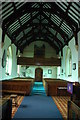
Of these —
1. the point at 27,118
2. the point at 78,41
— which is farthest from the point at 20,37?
the point at 27,118

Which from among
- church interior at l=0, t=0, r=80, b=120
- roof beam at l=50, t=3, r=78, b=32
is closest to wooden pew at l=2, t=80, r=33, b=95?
church interior at l=0, t=0, r=80, b=120

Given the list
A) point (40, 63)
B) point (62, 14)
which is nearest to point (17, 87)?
point (62, 14)

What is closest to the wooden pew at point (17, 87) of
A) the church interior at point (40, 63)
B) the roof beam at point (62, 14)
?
the church interior at point (40, 63)

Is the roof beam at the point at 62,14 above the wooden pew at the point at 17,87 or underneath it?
above

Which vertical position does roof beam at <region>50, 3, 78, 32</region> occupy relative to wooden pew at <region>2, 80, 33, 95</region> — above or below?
above

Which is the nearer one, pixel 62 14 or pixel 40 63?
pixel 62 14

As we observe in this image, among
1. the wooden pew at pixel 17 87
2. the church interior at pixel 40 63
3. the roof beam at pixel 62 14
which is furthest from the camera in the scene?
the roof beam at pixel 62 14

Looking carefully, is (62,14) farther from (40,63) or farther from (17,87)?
(40,63)

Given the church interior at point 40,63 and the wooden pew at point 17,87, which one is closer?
the church interior at point 40,63

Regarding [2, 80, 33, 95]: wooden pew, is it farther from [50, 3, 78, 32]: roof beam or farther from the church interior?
[50, 3, 78, 32]: roof beam

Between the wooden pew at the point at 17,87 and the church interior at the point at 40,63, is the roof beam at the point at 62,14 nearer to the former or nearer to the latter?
the church interior at the point at 40,63

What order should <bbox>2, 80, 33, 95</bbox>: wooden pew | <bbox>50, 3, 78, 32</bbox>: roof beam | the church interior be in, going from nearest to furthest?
1. the church interior
2. <bbox>2, 80, 33, 95</bbox>: wooden pew
3. <bbox>50, 3, 78, 32</bbox>: roof beam

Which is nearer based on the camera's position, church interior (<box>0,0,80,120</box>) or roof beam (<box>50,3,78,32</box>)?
church interior (<box>0,0,80,120</box>)

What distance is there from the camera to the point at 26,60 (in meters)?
15.4
